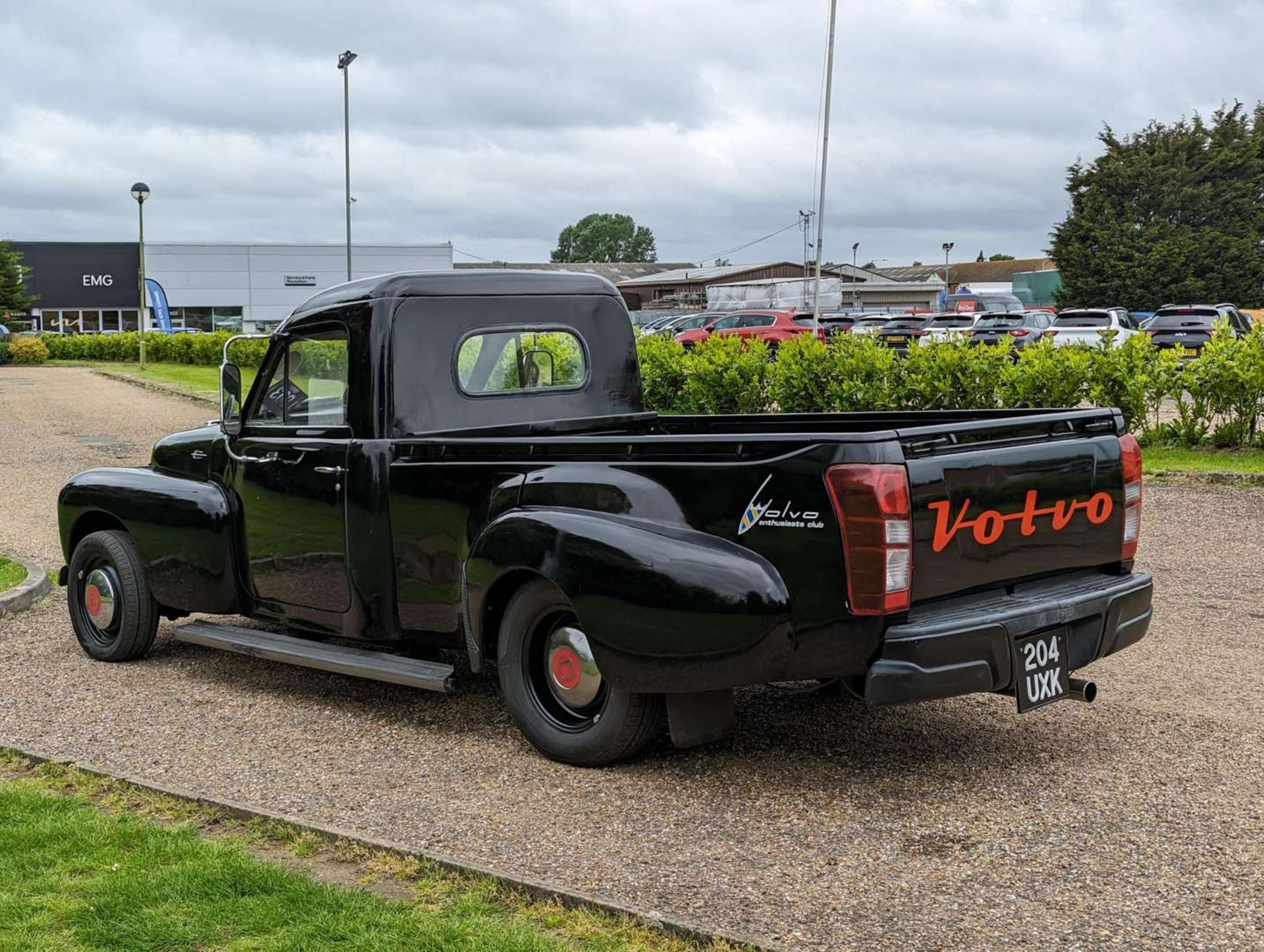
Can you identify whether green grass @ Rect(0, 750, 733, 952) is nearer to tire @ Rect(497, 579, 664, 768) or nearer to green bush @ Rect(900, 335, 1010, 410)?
tire @ Rect(497, 579, 664, 768)

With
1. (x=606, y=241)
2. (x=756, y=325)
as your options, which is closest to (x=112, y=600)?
(x=756, y=325)

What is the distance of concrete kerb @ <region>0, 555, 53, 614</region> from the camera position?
8.12m

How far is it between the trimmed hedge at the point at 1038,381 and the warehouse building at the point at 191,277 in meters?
48.6

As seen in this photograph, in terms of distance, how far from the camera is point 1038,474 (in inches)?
185

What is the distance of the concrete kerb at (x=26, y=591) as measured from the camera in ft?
26.7

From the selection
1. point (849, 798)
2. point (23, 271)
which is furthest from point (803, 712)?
point (23, 271)

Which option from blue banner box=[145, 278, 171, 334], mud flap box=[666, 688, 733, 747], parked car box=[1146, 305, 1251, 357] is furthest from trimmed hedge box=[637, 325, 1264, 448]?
blue banner box=[145, 278, 171, 334]

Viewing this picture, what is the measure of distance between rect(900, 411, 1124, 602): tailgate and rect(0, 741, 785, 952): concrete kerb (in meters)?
1.36

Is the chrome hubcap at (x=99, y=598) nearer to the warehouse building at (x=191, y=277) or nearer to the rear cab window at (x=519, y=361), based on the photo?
the rear cab window at (x=519, y=361)

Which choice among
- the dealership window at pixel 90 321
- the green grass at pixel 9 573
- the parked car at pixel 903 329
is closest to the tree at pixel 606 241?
the dealership window at pixel 90 321

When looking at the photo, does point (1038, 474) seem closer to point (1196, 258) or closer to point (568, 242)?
point (1196, 258)

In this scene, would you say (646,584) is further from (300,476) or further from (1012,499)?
(300,476)

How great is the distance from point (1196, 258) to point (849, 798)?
56630mm

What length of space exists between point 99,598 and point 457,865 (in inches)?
144
